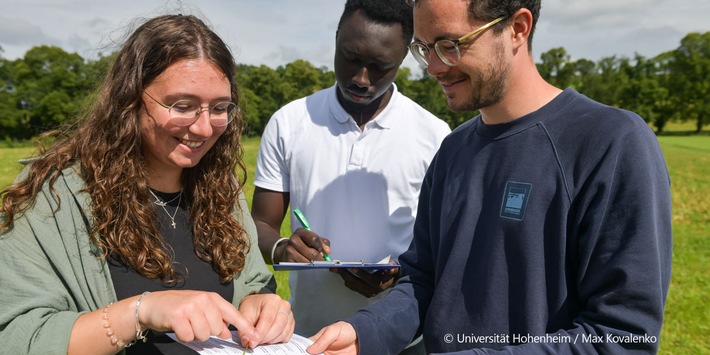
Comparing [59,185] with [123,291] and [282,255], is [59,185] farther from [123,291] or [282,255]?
[282,255]

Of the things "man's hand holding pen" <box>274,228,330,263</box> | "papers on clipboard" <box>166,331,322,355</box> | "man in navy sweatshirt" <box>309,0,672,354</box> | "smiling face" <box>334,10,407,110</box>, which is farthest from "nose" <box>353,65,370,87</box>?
"papers on clipboard" <box>166,331,322,355</box>

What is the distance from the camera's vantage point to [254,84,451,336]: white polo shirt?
3.17 meters

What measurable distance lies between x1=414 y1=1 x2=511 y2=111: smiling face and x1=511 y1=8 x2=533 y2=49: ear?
0.23 ft

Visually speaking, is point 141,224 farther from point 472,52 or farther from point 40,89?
point 40,89

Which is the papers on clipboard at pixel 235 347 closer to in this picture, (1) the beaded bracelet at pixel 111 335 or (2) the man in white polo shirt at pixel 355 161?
(1) the beaded bracelet at pixel 111 335

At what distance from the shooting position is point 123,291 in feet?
6.99

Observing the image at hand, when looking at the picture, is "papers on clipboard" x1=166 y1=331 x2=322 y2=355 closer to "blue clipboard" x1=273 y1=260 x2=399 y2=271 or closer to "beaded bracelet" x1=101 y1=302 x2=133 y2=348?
"beaded bracelet" x1=101 y1=302 x2=133 y2=348

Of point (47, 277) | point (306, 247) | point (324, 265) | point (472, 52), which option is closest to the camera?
point (47, 277)

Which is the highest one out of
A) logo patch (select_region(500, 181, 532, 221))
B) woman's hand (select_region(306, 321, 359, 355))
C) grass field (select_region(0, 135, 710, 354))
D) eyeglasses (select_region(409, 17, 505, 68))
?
eyeglasses (select_region(409, 17, 505, 68))

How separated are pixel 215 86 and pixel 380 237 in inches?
51.6

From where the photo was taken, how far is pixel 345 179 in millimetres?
3172

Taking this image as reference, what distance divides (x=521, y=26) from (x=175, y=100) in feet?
4.26

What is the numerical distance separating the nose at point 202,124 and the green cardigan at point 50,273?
0.45 m

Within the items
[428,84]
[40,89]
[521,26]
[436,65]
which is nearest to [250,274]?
[436,65]
